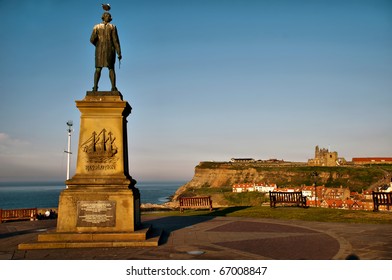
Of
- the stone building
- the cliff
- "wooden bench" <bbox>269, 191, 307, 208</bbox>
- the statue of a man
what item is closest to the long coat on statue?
the statue of a man

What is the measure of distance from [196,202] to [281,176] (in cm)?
15039

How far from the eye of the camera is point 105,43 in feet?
32.3

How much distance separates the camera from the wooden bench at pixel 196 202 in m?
18.8

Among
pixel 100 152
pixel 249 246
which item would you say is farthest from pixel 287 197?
pixel 100 152

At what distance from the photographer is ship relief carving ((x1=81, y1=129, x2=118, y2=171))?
9.06 m

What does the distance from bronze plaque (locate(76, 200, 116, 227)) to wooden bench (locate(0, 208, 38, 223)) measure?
9.59 meters

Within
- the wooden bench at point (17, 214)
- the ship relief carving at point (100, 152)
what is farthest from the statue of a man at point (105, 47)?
the wooden bench at point (17, 214)

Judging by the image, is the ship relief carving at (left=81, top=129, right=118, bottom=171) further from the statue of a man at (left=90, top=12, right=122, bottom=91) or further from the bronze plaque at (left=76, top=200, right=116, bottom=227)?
the statue of a man at (left=90, top=12, right=122, bottom=91)

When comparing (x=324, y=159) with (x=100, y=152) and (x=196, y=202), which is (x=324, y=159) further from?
(x=100, y=152)

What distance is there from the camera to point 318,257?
6.36m

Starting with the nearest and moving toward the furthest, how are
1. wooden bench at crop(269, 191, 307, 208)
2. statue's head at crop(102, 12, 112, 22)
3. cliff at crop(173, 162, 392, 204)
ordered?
statue's head at crop(102, 12, 112, 22)
wooden bench at crop(269, 191, 307, 208)
cliff at crop(173, 162, 392, 204)
